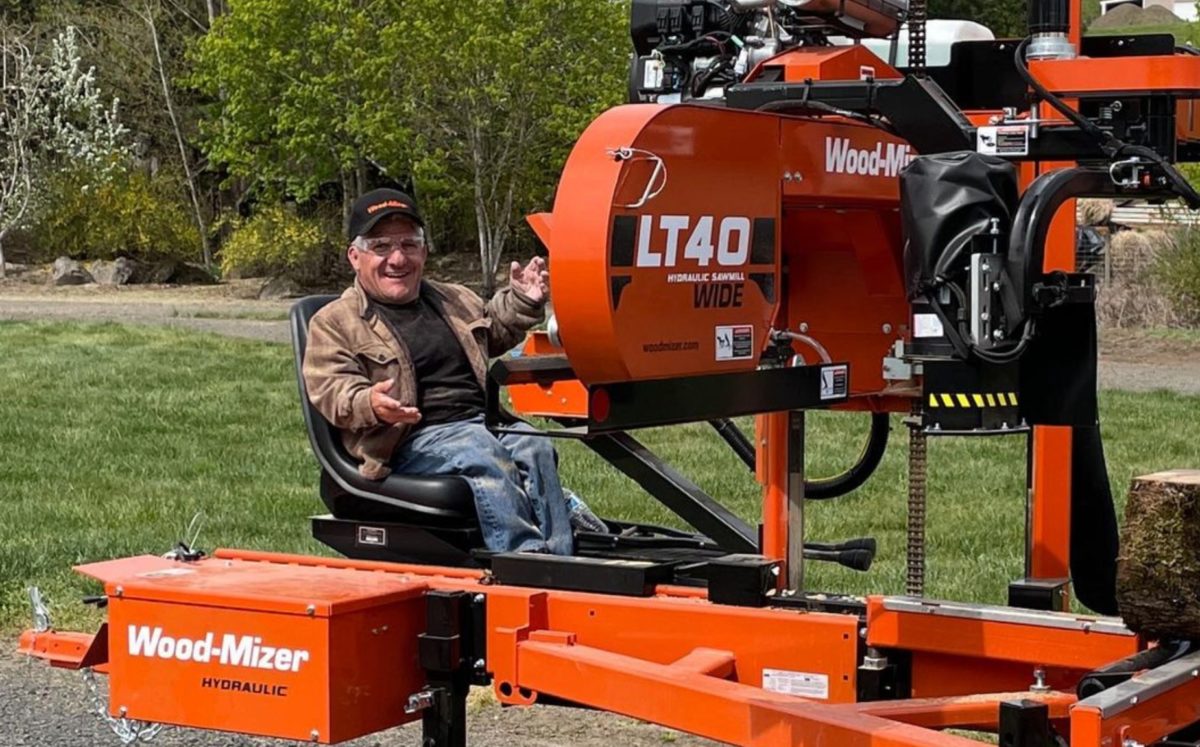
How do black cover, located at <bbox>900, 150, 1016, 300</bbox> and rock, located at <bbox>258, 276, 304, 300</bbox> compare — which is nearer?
black cover, located at <bbox>900, 150, 1016, 300</bbox>

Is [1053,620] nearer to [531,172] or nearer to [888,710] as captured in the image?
[888,710]

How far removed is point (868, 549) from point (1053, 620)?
5.13ft

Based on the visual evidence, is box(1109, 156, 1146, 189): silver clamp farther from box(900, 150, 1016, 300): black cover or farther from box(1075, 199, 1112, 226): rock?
box(1075, 199, 1112, 226): rock

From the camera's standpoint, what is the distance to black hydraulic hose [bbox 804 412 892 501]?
18.5ft

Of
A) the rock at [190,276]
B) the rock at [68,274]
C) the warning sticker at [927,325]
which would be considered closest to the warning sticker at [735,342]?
the warning sticker at [927,325]

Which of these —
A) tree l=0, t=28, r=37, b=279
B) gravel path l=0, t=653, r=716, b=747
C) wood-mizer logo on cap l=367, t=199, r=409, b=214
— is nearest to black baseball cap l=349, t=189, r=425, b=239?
wood-mizer logo on cap l=367, t=199, r=409, b=214

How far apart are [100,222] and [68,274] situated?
1.99m

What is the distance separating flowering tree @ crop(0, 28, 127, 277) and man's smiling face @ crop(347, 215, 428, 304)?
28620 millimetres

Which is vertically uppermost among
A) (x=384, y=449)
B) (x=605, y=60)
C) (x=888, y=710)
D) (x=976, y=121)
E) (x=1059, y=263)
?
(x=605, y=60)

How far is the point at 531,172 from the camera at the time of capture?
2933cm

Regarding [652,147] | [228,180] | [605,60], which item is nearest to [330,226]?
[228,180]

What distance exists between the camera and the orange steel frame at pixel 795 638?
358 cm

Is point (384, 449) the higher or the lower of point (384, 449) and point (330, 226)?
the lower

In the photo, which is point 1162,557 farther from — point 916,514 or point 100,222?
point 100,222
